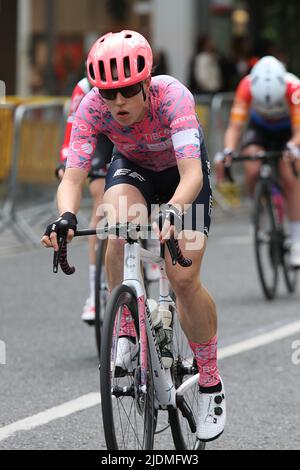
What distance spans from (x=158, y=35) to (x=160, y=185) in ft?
58.8

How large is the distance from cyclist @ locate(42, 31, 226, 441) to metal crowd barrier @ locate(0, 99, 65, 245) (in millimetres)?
8270

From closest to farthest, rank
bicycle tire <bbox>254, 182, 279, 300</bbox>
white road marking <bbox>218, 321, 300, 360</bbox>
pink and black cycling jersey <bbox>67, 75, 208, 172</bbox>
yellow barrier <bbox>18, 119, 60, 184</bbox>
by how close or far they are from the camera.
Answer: pink and black cycling jersey <bbox>67, 75, 208, 172</bbox>
white road marking <bbox>218, 321, 300, 360</bbox>
bicycle tire <bbox>254, 182, 279, 300</bbox>
yellow barrier <bbox>18, 119, 60, 184</bbox>

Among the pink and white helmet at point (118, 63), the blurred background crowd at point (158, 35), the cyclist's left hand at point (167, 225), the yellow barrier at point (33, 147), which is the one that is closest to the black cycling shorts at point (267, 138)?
the yellow barrier at point (33, 147)

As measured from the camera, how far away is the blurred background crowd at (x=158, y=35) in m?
21.2

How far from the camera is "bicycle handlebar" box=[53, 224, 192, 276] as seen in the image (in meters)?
4.82

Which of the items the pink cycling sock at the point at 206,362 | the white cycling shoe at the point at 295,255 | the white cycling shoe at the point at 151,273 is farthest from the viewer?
the white cycling shoe at the point at 295,255

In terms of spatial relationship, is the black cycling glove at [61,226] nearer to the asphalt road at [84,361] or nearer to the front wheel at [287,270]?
the asphalt road at [84,361]

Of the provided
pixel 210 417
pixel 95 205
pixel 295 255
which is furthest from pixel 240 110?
pixel 210 417

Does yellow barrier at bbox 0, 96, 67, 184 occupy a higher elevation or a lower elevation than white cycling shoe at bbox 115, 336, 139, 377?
lower

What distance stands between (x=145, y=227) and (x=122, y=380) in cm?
57

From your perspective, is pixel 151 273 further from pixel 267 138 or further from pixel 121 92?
pixel 267 138

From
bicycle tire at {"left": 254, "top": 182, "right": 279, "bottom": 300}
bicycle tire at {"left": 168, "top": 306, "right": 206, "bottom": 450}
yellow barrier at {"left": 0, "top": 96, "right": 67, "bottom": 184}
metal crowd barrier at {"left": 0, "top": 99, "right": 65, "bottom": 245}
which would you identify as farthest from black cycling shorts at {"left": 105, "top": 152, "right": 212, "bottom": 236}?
yellow barrier at {"left": 0, "top": 96, "right": 67, "bottom": 184}

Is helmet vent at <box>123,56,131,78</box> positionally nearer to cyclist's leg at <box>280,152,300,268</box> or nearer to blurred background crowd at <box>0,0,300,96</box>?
cyclist's leg at <box>280,152,300,268</box>
